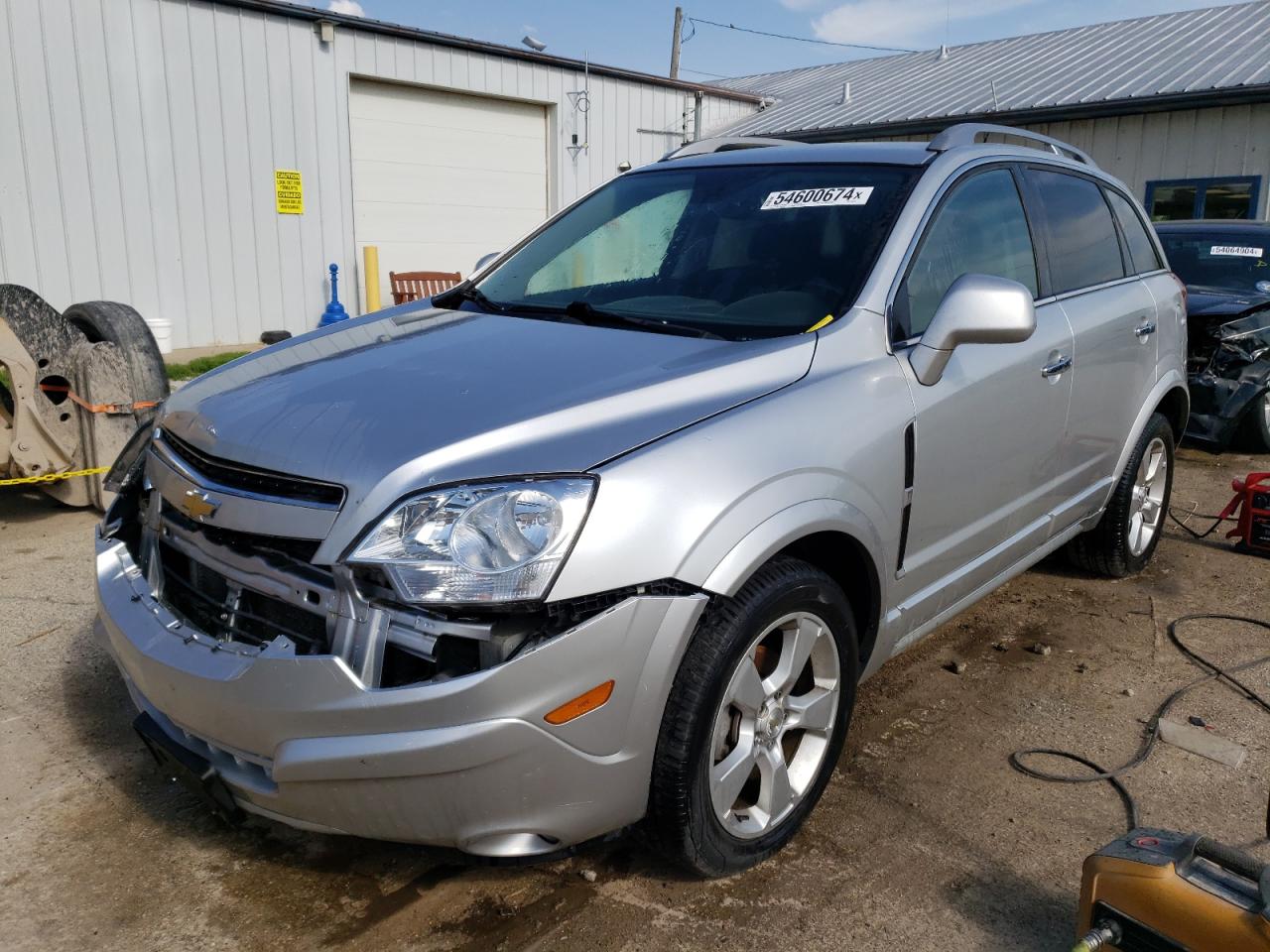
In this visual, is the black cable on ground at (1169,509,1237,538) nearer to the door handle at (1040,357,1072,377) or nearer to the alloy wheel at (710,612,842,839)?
the door handle at (1040,357,1072,377)

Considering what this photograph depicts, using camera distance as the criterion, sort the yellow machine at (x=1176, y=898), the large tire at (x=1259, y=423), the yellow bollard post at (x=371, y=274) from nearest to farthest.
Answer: the yellow machine at (x=1176, y=898)
the large tire at (x=1259, y=423)
the yellow bollard post at (x=371, y=274)

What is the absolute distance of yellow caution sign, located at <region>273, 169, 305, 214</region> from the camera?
11.3 meters

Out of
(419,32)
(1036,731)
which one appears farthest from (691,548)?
(419,32)

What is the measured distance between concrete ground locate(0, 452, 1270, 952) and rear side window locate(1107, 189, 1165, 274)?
173 centimetres

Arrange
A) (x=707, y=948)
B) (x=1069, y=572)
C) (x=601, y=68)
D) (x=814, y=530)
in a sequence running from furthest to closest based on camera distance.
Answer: (x=601, y=68)
(x=1069, y=572)
(x=814, y=530)
(x=707, y=948)

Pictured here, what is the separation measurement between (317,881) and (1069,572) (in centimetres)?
369

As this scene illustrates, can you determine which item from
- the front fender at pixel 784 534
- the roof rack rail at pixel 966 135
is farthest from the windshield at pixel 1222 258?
the front fender at pixel 784 534

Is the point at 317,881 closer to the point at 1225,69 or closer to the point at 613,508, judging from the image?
the point at 613,508

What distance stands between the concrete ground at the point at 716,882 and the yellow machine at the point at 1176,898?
1.34 ft

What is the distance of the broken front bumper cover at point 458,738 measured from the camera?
193 cm

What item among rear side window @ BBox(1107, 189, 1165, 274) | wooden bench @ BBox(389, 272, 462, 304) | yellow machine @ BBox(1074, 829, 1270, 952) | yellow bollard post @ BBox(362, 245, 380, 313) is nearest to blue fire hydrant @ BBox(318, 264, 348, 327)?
yellow bollard post @ BBox(362, 245, 380, 313)

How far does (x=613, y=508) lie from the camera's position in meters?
2.03

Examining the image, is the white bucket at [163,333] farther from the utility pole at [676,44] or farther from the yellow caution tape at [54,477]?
the utility pole at [676,44]

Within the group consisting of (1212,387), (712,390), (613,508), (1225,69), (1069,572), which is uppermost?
(1225,69)
